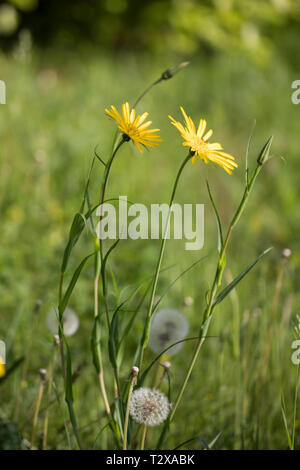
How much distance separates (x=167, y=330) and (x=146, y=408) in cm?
19

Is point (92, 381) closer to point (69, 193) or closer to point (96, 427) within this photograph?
point (96, 427)

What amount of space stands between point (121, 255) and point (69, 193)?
16.1 inches

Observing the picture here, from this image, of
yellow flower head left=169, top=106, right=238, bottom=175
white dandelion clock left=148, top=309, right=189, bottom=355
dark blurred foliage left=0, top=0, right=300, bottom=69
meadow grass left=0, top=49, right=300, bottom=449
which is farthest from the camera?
dark blurred foliage left=0, top=0, right=300, bottom=69

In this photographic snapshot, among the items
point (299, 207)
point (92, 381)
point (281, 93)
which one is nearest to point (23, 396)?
point (92, 381)

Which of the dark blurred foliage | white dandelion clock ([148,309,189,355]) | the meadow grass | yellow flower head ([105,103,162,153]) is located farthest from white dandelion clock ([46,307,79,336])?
the dark blurred foliage

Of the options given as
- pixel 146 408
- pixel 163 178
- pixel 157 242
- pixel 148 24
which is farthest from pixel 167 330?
pixel 148 24

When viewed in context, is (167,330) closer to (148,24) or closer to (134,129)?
(134,129)

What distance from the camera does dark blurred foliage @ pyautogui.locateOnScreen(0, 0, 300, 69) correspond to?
371cm

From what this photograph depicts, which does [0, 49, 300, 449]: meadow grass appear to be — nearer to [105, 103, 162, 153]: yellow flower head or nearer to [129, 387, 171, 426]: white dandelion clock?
[129, 387, 171, 426]: white dandelion clock

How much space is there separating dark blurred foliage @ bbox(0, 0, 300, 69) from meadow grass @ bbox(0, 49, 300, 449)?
12.4 inches

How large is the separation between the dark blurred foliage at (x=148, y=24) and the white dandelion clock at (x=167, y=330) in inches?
125

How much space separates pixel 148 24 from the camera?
3.96 m

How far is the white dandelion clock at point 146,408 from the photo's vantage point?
2.24 feet
